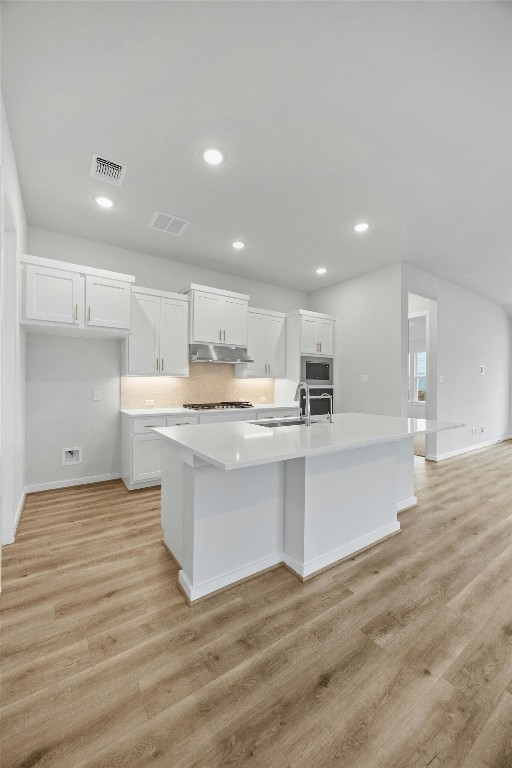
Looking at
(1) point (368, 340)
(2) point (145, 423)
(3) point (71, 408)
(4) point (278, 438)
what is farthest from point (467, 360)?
(3) point (71, 408)

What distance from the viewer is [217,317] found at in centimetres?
434

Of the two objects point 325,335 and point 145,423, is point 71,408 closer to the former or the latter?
point 145,423

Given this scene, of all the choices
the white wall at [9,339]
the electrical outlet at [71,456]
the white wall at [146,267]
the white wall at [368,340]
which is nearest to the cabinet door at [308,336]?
the white wall at [368,340]

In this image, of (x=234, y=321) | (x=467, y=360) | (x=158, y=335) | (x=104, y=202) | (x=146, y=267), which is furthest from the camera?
(x=467, y=360)

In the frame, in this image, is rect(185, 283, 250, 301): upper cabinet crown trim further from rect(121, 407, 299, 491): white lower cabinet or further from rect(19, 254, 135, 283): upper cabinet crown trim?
rect(121, 407, 299, 491): white lower cabinet

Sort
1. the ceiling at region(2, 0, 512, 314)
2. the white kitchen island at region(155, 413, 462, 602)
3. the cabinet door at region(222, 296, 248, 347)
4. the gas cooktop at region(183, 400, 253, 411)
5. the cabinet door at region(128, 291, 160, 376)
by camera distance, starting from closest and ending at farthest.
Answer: the ceiling at region(2, 0, 512, 314), the white kitchen island at region(155, 413, 462, 602), the cabinet door at region(128, 291, 160, 376), the gas cooktop at region(183, 400, 253, 411), the cabinet door at region(222, 296, 248, 347)

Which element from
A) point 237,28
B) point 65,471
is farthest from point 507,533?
point 65,471

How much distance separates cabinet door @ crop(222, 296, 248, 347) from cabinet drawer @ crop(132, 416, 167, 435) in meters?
1.42

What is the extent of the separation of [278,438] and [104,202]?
9.29 ft

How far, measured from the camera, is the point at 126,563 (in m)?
2.16

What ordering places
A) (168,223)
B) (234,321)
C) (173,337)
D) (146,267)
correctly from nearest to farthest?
(168,223)
(173,337)
(146,267)
(234,321)

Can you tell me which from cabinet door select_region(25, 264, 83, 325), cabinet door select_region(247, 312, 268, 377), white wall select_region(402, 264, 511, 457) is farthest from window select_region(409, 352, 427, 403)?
cabinet door select_region(25, 264, 83, 325)

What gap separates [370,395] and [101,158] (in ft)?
14.0

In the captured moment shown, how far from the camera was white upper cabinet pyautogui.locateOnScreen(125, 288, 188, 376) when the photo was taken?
3.79 meters
